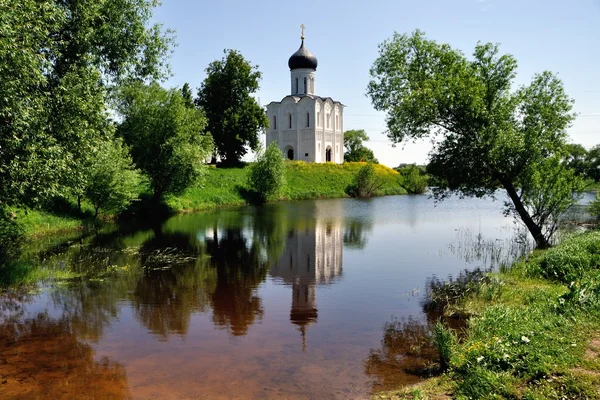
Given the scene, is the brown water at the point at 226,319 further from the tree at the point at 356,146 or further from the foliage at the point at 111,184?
the tree at the point at 356,146

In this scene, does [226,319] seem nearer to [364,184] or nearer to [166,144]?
[166,144]

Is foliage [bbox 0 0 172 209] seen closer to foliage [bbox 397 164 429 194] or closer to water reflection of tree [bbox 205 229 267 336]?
water reflection of tree [bbox 205 229 267 336]

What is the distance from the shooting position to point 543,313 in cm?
796

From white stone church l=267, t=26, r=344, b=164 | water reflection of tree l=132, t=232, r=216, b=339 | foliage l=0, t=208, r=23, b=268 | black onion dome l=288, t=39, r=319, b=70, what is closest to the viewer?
water reflection of tree l=132, t=232, r=216, b=339

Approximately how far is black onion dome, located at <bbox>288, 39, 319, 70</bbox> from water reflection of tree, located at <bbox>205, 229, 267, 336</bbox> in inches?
1828

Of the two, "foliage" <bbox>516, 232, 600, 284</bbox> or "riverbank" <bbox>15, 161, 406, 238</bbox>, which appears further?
"riverbank" <bbox>15, 161, 406, 238</bbox>

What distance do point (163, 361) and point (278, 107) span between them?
202 ft

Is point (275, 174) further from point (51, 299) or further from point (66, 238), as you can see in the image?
point (51, 299)

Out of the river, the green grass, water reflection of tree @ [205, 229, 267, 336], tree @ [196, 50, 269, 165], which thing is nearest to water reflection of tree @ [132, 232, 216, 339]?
the river

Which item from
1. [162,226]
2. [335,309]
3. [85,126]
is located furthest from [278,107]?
[335,309]

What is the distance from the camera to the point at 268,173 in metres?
43.8

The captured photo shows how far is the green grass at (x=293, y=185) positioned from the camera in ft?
126

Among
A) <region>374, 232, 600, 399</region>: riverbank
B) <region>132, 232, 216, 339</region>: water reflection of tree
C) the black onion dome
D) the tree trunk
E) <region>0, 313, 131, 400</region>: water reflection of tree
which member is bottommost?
<region>0, 313, 131, 400</region>: water reflection of tree

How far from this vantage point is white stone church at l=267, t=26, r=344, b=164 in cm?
6494
